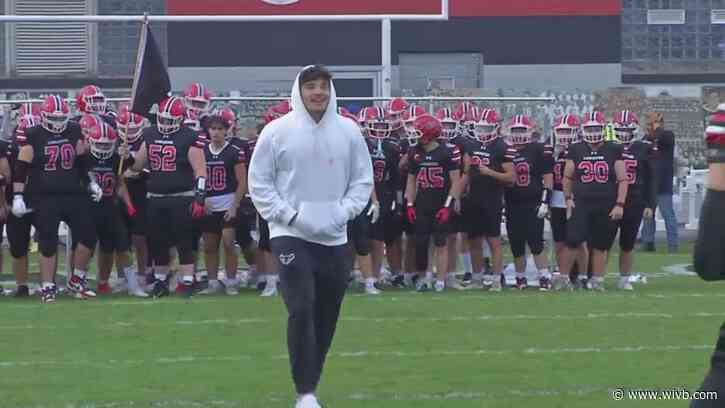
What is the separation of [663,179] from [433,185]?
606 centimetres

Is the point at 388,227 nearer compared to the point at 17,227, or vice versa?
the point at 17,227

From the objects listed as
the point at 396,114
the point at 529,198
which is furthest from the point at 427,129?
the point at 529,198

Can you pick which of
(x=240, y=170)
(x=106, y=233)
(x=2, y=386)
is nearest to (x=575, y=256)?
(x=240, y=170)

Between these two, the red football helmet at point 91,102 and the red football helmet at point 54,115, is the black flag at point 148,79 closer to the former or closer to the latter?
the red football helmet at point 91,102

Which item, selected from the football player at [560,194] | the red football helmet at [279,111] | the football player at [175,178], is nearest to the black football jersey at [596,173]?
the football player at [560,194]

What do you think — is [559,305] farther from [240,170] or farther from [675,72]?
[675,72]

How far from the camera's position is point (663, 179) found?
67.2 ft

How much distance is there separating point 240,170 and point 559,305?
3314mm

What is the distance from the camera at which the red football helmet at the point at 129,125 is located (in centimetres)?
1523

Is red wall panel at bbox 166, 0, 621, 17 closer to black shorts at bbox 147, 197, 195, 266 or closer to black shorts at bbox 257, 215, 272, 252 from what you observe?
black shorts at bbox 257, 215, 272, 252

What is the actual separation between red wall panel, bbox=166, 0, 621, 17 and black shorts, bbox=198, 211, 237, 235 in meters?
7.52

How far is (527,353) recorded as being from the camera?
10594mm

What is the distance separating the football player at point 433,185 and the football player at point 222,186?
5.52 ft

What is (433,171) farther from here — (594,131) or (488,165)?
(594,131)
